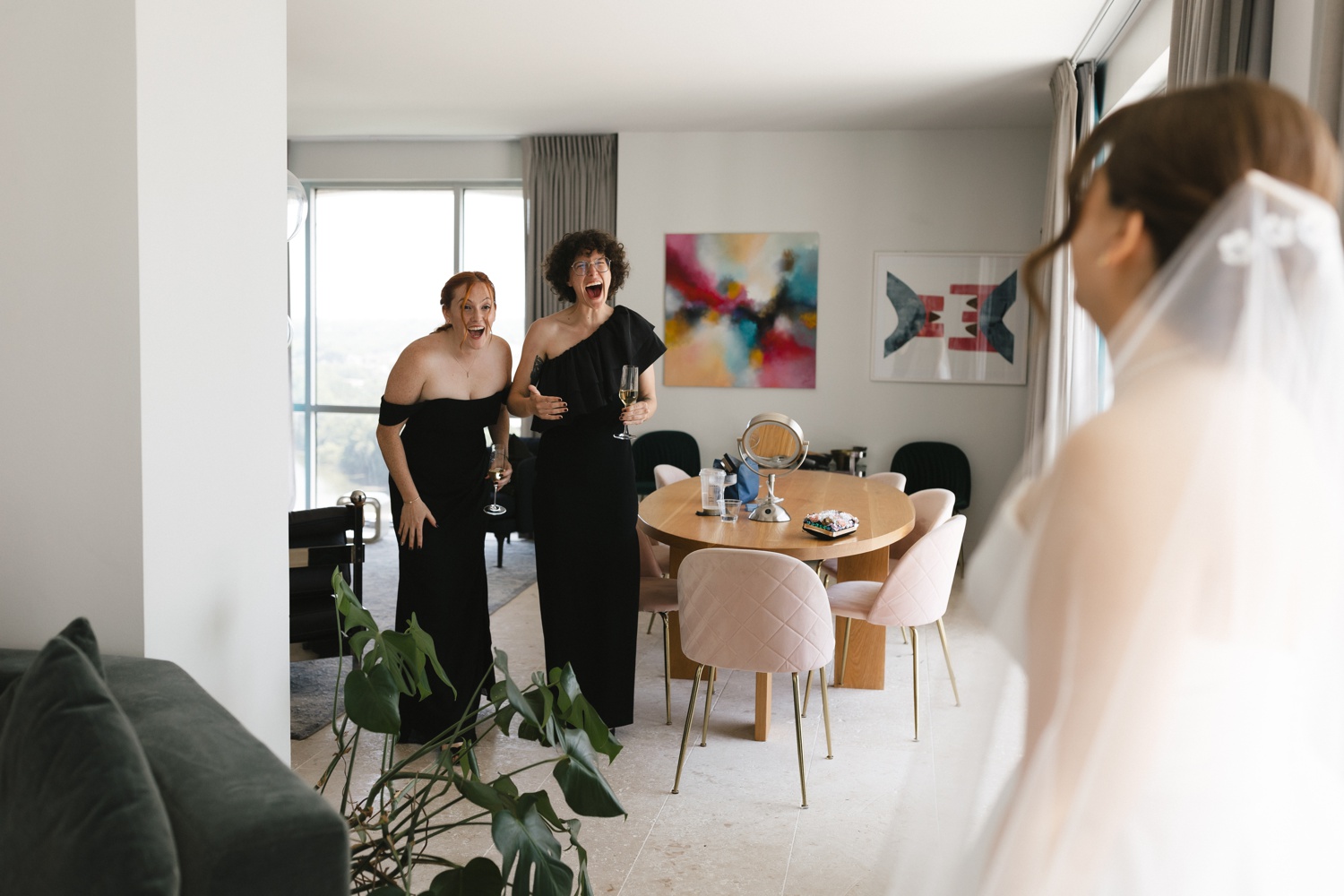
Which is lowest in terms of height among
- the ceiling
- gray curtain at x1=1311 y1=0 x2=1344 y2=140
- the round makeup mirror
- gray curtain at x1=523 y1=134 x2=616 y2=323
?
the round makeup mirror

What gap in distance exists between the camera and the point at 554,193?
6781 mm

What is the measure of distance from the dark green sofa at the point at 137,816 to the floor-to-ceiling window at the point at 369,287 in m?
5.99

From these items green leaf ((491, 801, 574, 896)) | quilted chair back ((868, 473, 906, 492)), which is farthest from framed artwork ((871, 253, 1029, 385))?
green leaf ((491, 801, 574, 896))

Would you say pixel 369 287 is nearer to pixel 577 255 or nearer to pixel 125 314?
pixel 577 255

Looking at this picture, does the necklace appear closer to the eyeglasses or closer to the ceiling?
the eyeglasses

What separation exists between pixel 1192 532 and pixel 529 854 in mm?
1097

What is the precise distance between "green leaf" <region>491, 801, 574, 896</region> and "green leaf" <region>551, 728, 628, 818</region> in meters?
0.09

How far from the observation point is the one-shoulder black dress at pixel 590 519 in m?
3.26

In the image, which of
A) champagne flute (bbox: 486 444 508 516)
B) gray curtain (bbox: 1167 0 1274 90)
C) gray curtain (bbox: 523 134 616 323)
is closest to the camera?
gray curtain (bbox: 1167 0 1274 90)

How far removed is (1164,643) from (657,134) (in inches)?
243

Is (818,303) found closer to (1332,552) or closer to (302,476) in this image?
(302,476)

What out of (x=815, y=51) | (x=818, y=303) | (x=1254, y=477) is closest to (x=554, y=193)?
(x=818, y=303)

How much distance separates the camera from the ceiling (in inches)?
170

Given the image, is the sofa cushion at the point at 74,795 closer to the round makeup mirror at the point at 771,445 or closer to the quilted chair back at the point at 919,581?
the quilted chair back at the point at 919,581
